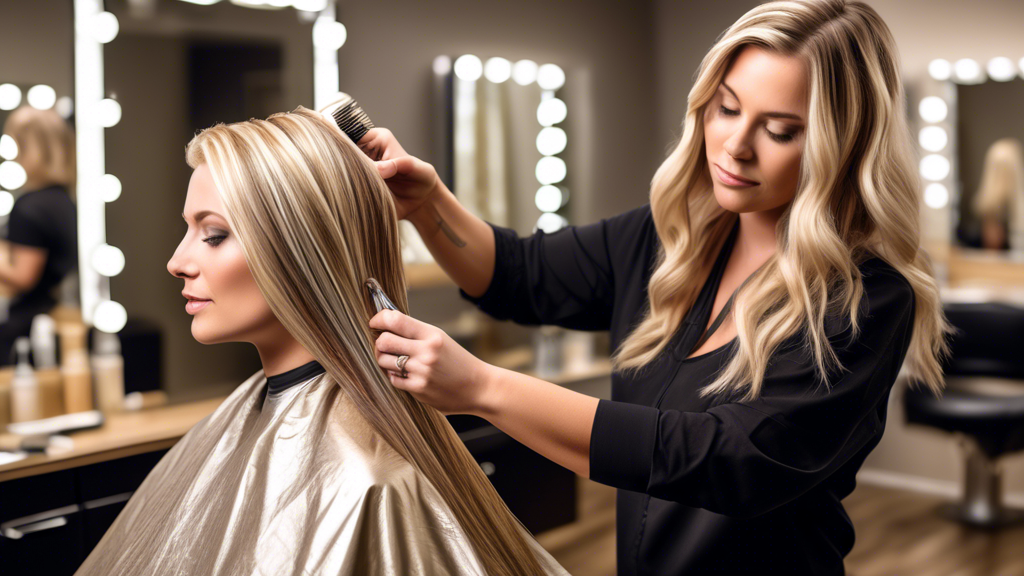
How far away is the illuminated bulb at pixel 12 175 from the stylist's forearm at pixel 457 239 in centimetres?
122

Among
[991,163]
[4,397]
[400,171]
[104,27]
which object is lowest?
[4,397]

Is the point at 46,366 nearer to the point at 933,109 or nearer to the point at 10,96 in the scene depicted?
the point at 10,96

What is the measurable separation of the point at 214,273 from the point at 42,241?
1.26 metres

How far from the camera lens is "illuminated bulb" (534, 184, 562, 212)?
338cm

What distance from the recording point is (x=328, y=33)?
249 cm

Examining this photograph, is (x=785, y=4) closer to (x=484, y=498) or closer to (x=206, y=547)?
(x=484, y=498)

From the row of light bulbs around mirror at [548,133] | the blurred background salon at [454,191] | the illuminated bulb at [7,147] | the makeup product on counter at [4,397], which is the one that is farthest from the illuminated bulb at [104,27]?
the row of light bulbs around mirror at [548,133]

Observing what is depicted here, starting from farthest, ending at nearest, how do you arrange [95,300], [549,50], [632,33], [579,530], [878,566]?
[632,33]
[549,50]
[579,530]
[878,566]
[95,300]

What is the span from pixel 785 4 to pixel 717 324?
0.46 m

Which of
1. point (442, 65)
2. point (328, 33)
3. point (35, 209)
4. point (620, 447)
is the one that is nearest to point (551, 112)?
point (442, 65)

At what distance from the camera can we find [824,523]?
1.13 meters

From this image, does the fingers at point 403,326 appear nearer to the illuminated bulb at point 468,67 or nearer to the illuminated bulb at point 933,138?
the illuminated bulb at point 468,67

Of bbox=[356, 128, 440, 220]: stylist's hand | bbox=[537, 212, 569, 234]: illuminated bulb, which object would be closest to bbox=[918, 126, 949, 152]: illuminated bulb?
bbox=[537, 212, 569, 234]: illuminated bulb

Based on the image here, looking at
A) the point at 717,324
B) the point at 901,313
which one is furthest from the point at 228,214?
the point at 901,313
